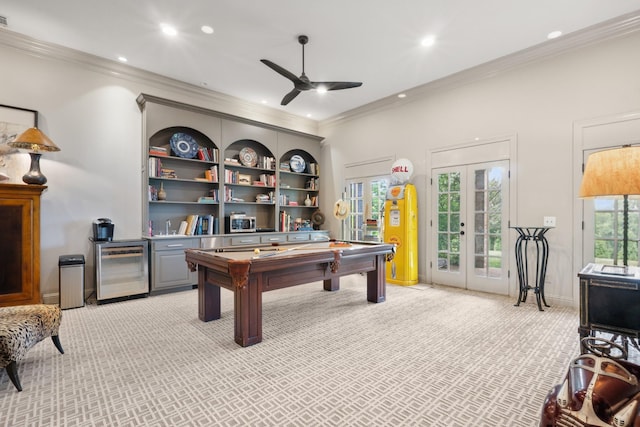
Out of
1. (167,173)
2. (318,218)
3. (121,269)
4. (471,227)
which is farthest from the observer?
(318,218)

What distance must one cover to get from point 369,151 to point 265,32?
3.15m

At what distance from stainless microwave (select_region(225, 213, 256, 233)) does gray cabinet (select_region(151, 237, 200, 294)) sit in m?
0.75

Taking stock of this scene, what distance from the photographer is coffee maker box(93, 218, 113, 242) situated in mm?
4121

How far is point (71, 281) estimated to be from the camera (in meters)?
3.85

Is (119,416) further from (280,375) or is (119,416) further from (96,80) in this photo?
(96,80)

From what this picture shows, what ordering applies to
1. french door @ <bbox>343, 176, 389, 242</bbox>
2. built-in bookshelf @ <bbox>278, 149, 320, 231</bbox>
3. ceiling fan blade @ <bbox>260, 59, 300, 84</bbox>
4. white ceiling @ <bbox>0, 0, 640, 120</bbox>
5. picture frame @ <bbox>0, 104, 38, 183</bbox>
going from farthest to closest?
built-in bookshelf @ <bbox>278, 149, 320, 231</bbox> < french door @ <bbox>343, 176, 389, 242</bbox> < picture frame @ <bbox>0, 104, 38, 183</bbox> < ceiling fan blade @ <bbox>260, 59, 300, 84</bbox> < white ceiling @ <bbox>0, 0, 640, 120</bbox>

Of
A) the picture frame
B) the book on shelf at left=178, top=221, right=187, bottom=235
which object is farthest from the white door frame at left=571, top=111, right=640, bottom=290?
the picture frame

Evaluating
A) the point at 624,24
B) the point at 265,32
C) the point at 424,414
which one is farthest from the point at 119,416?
the point at 624,24

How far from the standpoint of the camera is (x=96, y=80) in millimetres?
4402

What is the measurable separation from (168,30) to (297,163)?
11.4 ft

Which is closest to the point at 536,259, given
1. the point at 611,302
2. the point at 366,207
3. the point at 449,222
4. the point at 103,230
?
the point at 449,222

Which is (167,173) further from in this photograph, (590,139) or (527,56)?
(590,139)

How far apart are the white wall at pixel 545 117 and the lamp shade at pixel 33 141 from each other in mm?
5352

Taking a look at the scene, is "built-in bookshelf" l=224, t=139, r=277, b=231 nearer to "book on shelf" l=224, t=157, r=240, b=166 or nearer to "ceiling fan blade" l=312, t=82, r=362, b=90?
"book on shelf" l=224, t=157, r=240, b=166
